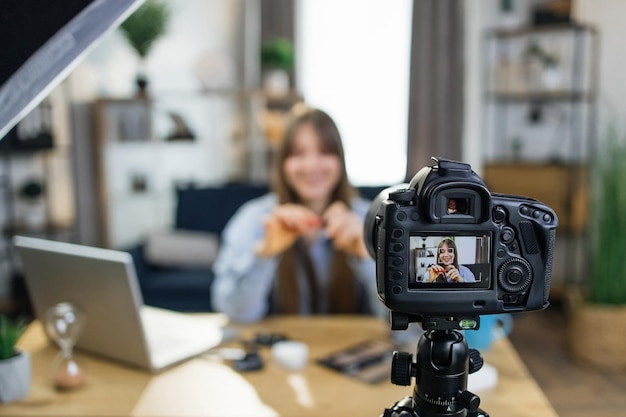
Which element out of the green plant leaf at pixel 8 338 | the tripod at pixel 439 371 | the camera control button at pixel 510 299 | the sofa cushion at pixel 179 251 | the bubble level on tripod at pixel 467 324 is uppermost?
the camera control button at pixel 510 299

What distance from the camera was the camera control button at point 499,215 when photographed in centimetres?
67

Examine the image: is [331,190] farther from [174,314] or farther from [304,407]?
[304,407]

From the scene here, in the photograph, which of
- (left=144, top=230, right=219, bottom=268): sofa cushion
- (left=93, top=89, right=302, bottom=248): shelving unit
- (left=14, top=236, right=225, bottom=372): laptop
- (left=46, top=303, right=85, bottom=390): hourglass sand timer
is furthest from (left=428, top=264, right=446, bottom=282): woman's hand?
(left=93, top=89, right=302, bottom=248): shelving unit

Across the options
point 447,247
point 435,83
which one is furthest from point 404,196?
point 435,83

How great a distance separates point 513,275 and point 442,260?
0.09 m

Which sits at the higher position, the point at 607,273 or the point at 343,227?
the point at 343,227

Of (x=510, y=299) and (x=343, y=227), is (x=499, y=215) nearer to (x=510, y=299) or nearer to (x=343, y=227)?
(x=510, y=299)

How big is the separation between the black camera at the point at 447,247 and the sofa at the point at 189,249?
2.30m

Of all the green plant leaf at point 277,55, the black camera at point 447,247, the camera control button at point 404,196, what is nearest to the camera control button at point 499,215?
the black camera at point 447,247

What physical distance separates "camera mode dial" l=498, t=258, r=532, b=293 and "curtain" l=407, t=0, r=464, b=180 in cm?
314

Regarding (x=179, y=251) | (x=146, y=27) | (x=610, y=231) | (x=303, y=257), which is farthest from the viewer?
(x=146, y=27)

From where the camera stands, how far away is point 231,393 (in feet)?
3.49

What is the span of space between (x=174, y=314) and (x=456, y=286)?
1051 mm

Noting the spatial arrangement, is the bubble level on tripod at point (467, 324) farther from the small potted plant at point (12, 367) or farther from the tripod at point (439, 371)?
the small potted plant at point (12, 367)
